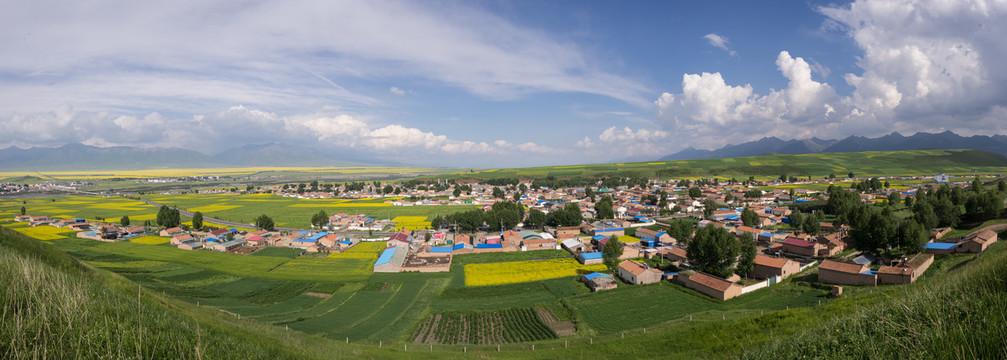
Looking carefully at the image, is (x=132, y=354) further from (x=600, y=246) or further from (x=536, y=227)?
(x=536, y=227)

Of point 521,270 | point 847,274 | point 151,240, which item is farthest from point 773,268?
point 151,240

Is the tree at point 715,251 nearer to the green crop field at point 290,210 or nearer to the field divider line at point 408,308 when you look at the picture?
the field divider line at point 408,308

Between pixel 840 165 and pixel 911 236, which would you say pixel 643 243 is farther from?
pixel 840 165

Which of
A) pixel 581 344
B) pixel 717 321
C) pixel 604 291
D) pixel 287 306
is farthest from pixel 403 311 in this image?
pixel 717 321

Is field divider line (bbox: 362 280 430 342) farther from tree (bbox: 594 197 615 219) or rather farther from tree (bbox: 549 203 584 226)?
tree (bbox: 594 197 615 219)

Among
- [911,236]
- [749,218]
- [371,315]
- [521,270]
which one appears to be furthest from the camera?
[749,218]

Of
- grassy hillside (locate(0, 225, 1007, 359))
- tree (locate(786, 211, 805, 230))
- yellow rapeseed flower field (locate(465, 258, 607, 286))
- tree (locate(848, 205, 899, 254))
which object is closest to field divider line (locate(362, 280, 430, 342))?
grassy hillside (locate(0, 225, 1007, 359))
